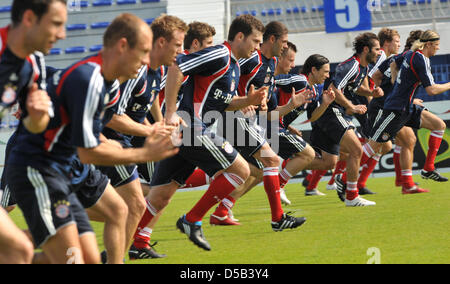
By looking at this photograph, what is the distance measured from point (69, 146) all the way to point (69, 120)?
163 mm

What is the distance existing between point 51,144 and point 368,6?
15.9m

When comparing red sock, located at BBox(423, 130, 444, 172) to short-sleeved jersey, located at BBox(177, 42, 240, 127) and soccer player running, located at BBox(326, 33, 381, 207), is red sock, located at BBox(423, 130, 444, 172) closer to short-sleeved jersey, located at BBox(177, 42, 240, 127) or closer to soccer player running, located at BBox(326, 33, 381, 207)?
soccer player running, located at BBox(326, 33, 381, 207)

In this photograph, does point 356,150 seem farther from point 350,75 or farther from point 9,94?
point 9,94

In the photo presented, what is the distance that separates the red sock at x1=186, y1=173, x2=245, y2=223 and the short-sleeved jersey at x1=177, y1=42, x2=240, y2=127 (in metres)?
0.52

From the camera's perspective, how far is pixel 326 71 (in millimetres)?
9867

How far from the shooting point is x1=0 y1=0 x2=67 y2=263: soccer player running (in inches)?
139

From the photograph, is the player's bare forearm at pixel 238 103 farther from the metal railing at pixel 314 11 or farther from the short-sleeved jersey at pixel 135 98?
the metal railing at pixel 314 11

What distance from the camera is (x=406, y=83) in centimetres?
1023

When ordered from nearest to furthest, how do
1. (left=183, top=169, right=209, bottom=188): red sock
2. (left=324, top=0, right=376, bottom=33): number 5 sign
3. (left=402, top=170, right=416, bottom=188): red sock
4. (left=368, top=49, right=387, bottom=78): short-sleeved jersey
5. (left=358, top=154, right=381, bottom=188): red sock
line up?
(left=183, top=169, right=209, bottom=188): red sock < (left=402, top=170, right=416, bottom=188): red sock < (left=358, top=154, right=381, bottom=188): red sock < (left=368, top=49, right=387, bottom=78): short-sleeved jersey < (left=324, top=0, right=376, bottom=33): number 5 sign

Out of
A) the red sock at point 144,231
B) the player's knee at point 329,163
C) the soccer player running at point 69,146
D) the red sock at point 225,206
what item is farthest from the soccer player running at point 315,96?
the soccer player running at point 69,146

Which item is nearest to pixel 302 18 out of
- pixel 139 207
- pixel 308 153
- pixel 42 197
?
pixel 308 153

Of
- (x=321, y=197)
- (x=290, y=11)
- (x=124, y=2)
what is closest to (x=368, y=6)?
(x=290, y=11)

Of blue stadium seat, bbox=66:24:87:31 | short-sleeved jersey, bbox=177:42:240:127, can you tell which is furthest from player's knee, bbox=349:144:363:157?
blue stadium seat, bbox=66:24:87:31

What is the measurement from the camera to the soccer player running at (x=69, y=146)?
3695mm
